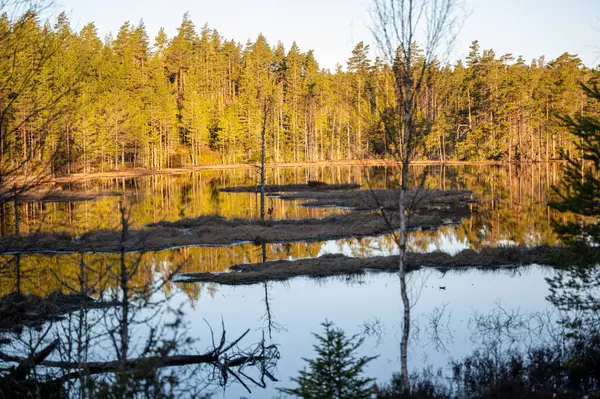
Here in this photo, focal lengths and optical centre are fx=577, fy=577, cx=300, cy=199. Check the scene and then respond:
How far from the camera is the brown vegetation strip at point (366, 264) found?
22.0 metres

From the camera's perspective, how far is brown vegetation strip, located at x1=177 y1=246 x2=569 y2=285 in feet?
72.2

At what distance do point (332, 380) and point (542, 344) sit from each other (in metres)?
7.37

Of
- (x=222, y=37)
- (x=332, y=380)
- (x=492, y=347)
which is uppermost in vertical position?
(x=222, y=37)

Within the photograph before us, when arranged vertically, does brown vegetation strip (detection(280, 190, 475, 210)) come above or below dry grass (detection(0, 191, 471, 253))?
above

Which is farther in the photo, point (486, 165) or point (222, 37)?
point (222, 37)

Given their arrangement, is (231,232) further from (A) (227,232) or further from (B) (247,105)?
(B) (247,105)

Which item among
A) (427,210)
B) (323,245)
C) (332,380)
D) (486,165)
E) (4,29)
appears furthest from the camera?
(486,165)

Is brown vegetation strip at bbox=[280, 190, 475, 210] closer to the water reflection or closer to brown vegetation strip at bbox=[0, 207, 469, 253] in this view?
the water reflection

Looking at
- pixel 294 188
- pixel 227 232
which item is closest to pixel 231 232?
pixel 227 232

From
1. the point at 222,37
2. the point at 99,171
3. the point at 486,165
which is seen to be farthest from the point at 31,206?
the point at 222,37

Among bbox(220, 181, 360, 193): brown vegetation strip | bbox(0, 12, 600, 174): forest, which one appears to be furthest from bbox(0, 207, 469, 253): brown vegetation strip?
bbox(0, 12, 600, 174): forest

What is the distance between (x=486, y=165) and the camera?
302ft

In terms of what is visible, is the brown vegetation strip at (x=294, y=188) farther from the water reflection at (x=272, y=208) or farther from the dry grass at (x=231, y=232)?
the dry grass at (x=231, y=232)

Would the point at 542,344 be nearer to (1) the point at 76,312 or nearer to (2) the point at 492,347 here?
(2) the point at 492,347
